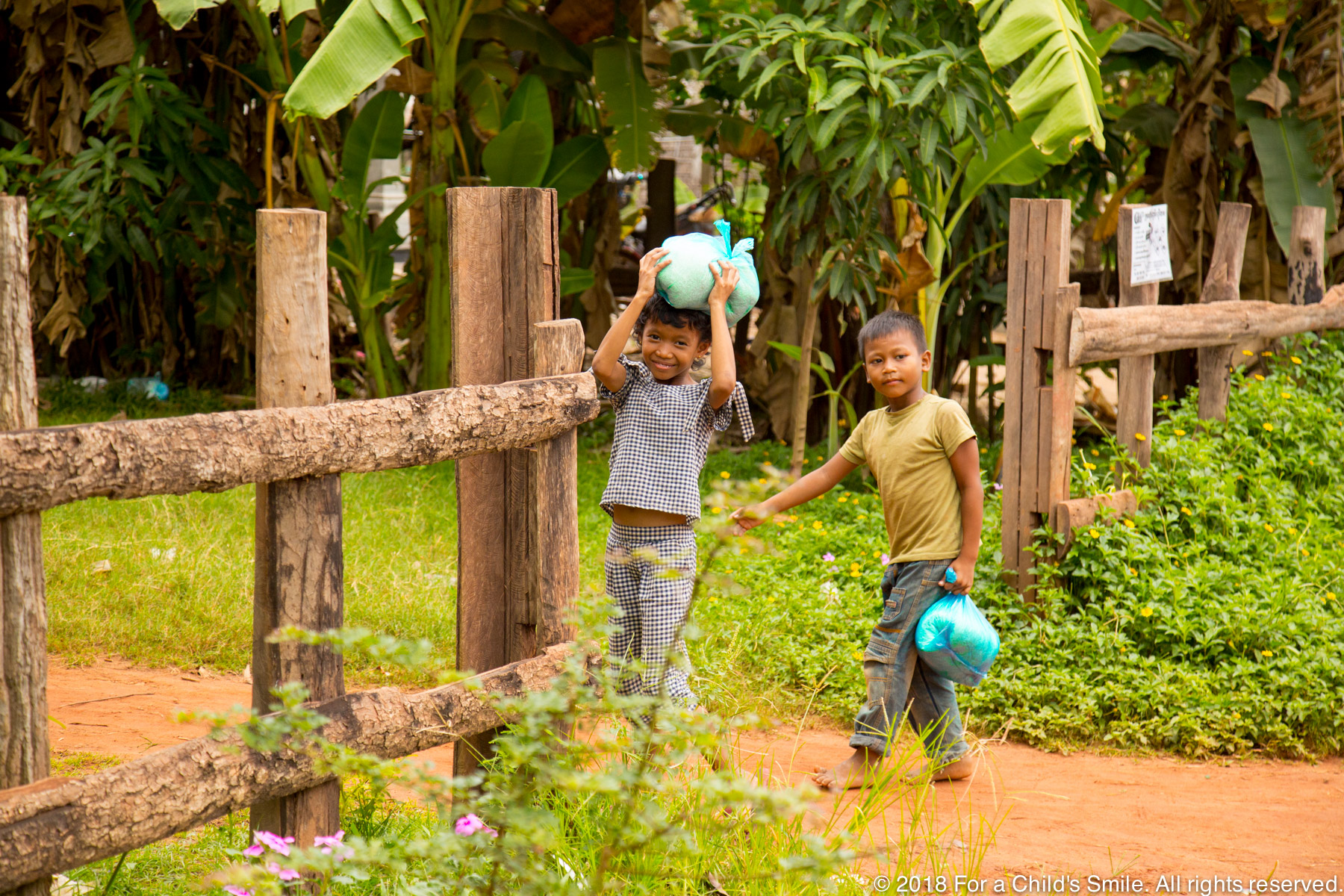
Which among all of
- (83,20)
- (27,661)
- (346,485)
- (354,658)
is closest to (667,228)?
(346,485)

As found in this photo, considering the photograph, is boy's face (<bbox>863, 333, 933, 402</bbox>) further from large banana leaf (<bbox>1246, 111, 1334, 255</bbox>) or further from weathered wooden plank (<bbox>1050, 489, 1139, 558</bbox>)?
large banana leaf (<bbox>1246, 111, 1334, 255</bbox>)

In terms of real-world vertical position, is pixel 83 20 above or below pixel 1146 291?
above

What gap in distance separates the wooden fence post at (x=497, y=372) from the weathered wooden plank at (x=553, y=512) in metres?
0.01

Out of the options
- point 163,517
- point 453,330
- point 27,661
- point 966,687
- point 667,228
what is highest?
point 667,228

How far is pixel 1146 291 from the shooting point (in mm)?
5172

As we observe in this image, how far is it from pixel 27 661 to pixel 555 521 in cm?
132

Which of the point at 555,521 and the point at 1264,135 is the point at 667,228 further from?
the point at 555,521

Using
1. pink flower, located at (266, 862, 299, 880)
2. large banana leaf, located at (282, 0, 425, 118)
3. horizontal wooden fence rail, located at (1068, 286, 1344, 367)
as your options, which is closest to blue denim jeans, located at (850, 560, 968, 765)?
horizontal wooden fence rail, located at (1068, 286, 1344, 367)

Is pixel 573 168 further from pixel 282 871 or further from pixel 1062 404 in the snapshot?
pixel 282 871

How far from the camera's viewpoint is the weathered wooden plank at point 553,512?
295 cm

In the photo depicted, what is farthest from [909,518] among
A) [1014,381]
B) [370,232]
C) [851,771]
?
[370,232]

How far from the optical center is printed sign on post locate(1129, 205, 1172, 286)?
5031mm

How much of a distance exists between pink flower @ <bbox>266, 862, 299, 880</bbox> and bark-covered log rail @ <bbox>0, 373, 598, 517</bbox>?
700 millimetres

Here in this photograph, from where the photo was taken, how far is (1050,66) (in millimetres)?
5172
